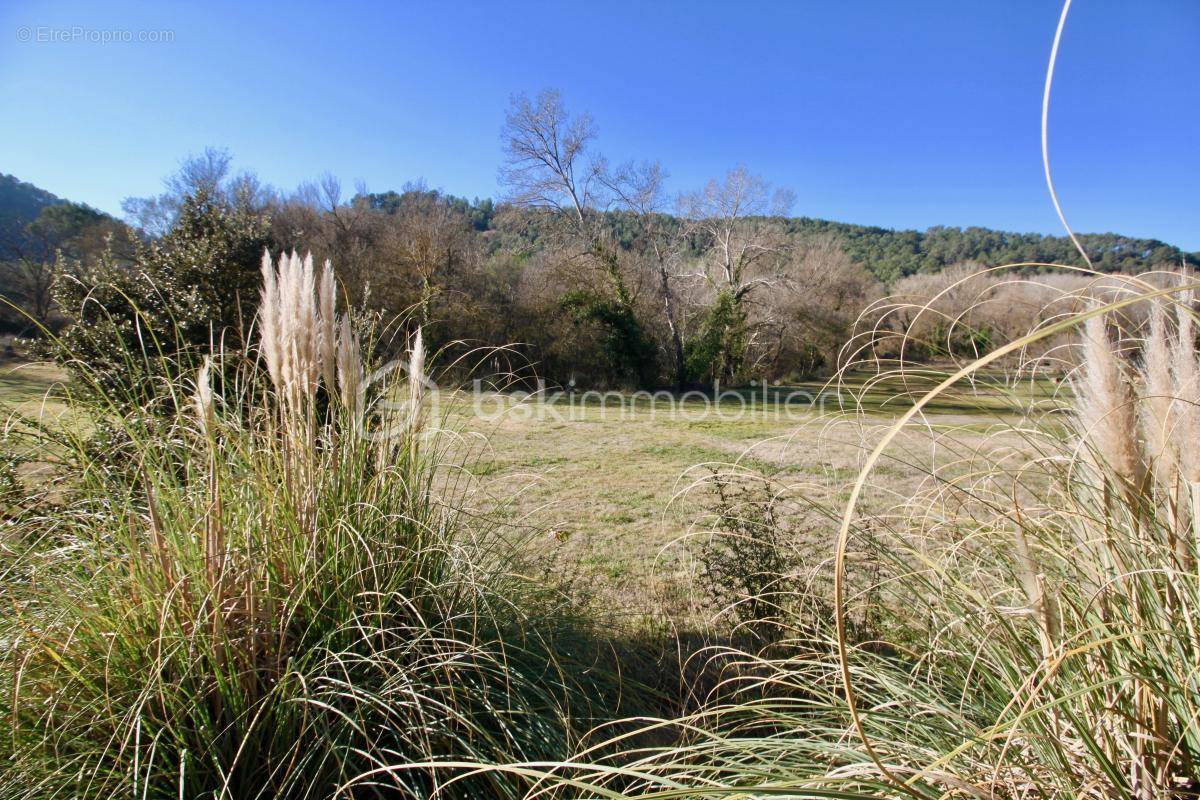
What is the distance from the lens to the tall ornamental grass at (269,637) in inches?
51.6

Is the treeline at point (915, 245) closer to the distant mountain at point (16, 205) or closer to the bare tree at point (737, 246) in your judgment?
the bare tree at point (737, 246)

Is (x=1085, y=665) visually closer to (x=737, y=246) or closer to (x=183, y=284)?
(x=183, y=284)

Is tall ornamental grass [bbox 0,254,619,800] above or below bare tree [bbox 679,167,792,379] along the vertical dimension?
below

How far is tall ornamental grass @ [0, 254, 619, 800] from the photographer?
131 cm

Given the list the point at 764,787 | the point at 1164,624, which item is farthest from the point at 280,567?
the point at 1164,624

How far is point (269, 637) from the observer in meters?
1.48

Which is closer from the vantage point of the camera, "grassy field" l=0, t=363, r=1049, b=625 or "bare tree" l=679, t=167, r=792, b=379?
"grassy field" l=0, t=363, r=1049, b=625

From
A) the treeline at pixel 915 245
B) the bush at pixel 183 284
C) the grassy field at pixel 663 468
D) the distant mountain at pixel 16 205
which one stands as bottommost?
the grassy field at pixel 663 468

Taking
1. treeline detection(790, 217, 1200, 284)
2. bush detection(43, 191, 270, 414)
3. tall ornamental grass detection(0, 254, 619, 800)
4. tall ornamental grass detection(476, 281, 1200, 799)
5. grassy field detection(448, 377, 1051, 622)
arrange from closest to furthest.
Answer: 1. tall ornamental grass detection(476, 281, 1200, 799)
2. tall ornamental grass detection(0, 254, 619, 800)
3. grassy field detection(448, 377, 1051, 622)
4. bush detection(43, 191, 270, 414)
5. treeline detection(790, 217, 1200, 284)

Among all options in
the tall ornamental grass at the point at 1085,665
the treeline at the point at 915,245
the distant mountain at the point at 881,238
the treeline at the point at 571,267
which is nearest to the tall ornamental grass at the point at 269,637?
the tall ornamental grass at the point at 1085,665

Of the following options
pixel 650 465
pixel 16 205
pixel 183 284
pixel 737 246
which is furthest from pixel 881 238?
pixel 16 205

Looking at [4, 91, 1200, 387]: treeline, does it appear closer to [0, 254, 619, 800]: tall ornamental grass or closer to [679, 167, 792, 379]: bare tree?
[679, 167, 792, 379]: bare tree

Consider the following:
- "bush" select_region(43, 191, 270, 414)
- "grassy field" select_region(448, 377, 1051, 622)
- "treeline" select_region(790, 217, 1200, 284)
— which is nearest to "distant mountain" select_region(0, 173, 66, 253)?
"bush" select_region(43, 191, 270, 414)

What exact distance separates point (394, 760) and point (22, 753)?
0.82 m
